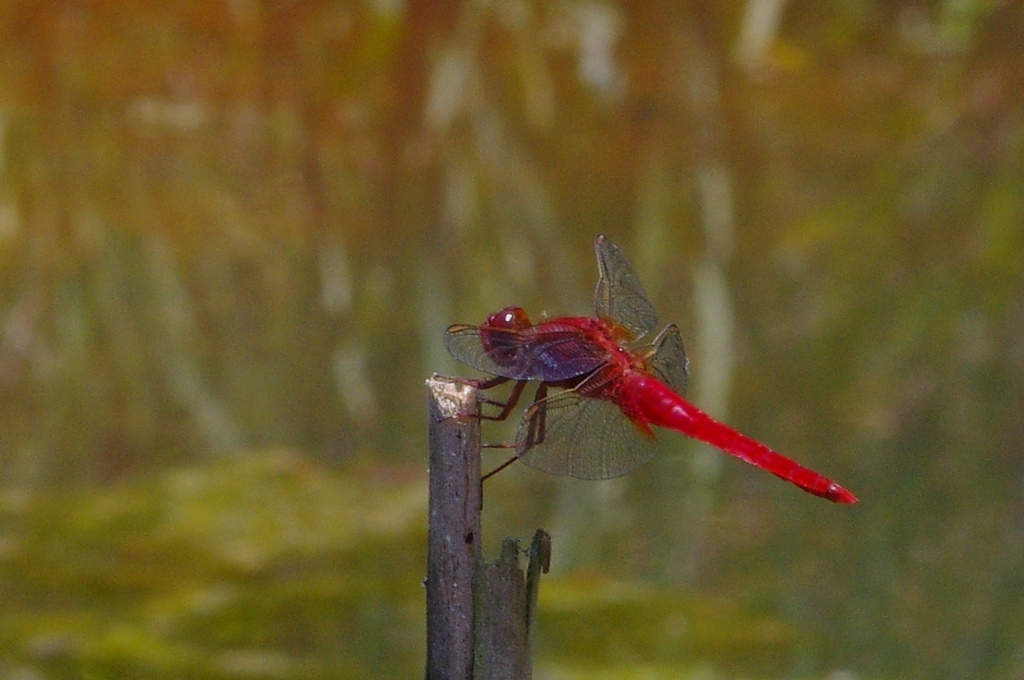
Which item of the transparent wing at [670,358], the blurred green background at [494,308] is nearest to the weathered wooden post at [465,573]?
the transparent wing at [670,358]

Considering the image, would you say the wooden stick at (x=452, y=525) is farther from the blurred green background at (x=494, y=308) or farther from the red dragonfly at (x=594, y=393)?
the blurred green background at (x=494, y=308)

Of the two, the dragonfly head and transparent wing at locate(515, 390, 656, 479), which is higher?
the dragonfly head

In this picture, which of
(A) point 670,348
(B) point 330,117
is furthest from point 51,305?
(A) point 670,348

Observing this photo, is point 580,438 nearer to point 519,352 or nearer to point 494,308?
point 519,352

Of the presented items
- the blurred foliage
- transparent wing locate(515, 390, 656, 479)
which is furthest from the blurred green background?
transparent wing locate(515, 390, 656, 479)

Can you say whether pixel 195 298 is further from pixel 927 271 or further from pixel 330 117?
pixel 927 271

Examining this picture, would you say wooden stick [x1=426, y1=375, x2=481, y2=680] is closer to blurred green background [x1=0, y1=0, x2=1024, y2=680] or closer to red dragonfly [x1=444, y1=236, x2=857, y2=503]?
red dragonfly [x1=444, y1=236, x2=857, y2=503]
